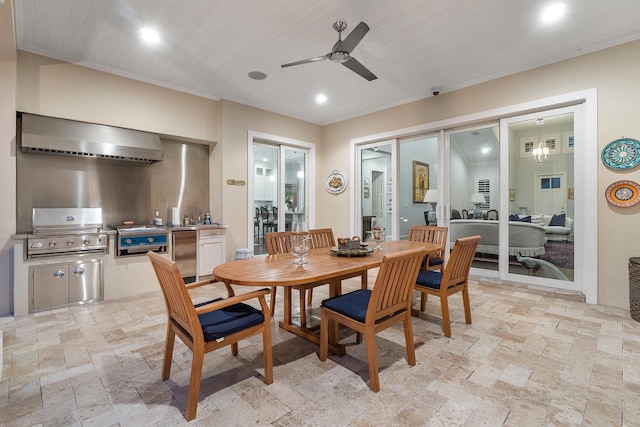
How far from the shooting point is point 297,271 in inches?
80.2

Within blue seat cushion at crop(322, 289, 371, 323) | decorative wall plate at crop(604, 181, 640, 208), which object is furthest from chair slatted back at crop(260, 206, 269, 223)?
decorative wall plate at crop(604, 181, 640, 208)

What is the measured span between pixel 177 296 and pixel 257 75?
133 inches

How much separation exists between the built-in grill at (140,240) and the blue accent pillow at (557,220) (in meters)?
5.15

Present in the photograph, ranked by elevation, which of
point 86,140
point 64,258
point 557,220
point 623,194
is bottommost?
point 64,258

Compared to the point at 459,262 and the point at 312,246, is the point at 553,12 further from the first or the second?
the point at 312,246

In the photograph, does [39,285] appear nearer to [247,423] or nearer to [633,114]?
[247,423]

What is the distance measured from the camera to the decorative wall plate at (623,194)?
3.18 meters

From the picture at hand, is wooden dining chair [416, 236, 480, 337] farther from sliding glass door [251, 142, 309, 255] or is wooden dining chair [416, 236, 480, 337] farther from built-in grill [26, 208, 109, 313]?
built-in grill [26, 208, 109, 313]

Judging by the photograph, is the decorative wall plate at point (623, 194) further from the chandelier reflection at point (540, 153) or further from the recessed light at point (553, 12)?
the recessed light at point (553, 12)

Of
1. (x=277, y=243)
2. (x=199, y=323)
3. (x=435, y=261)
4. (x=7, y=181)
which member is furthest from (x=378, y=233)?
(x=7, y=181)

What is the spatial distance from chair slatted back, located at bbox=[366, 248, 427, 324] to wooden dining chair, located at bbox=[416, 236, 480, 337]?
24.6 inches

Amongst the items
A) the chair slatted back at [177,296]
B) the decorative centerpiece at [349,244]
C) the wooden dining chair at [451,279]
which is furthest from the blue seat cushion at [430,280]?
the chair slatted back at [177,296]

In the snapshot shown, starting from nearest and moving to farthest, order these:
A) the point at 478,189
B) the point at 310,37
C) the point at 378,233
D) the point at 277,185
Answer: the point at 378,233, the point at 310,37, the point at 478,189, the point at 277,185

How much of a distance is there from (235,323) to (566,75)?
4563 millimetres
